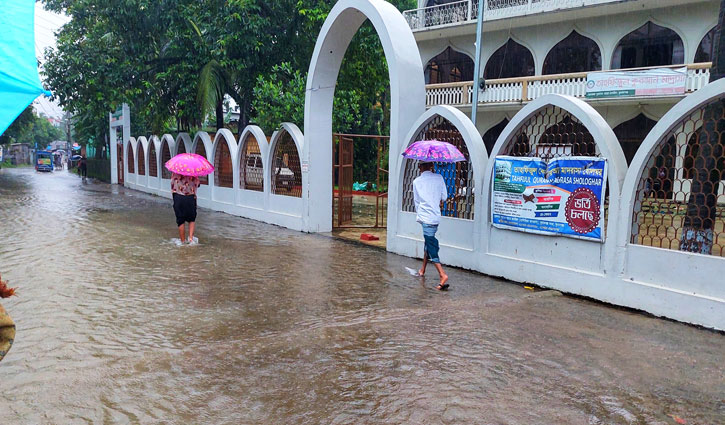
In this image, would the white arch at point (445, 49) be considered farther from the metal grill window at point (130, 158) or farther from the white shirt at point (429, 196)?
the white shirt at point (429, 196)

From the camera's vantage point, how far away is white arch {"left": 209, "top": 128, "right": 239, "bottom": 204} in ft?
49.2

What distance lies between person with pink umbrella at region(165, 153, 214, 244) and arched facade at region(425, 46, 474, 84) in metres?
16.0

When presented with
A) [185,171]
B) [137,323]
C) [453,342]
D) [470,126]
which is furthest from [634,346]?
[185,171]

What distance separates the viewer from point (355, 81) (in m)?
18.7

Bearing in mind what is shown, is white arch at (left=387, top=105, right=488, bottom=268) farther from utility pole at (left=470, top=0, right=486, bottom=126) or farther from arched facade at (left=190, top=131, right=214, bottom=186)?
utility pole at (left=470, top=0, right=486, bottom=126)

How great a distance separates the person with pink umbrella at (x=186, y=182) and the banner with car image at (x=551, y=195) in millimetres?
4989

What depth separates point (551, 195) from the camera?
6.91 metres

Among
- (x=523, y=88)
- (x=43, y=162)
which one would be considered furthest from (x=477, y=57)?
(x=43, y=162)

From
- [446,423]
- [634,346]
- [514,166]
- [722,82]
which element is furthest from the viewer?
[514,166]

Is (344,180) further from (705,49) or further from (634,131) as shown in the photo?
(705,49)

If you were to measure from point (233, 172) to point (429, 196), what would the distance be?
29.7 ft

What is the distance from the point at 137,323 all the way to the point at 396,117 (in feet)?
18.3

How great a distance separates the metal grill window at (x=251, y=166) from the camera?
1396cm

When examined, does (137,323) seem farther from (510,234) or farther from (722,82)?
(722,82)
